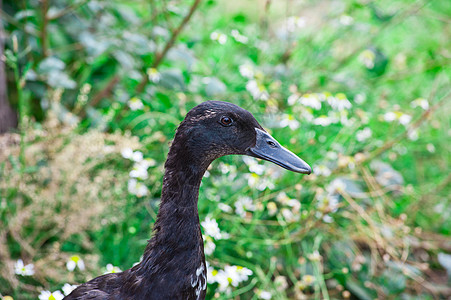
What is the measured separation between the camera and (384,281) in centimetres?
236

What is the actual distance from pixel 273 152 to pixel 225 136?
153 millimetres

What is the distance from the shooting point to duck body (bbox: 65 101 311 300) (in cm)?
149

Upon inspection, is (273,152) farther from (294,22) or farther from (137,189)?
(294,22)

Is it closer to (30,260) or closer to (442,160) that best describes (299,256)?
(30,260)

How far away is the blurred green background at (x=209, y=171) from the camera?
215 cm

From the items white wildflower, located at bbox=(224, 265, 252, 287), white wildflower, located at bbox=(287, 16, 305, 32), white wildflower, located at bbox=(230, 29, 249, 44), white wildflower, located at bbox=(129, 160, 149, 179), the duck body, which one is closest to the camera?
the duck body

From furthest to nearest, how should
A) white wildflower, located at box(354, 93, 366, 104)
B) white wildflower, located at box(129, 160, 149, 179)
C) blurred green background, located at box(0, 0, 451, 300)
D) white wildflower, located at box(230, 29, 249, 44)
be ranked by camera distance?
white wildflower, located at box(354, 93, 366, 104)
white wildflower, located at box(230, 29, 249, 44)
blurred green background, located at box(0, 0, 451, 300)
white wildflower, located at box(129, 160, 149, 179)

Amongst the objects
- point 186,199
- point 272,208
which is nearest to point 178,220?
point 186,199

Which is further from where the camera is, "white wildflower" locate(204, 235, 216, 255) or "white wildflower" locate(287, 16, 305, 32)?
"white wildflower" locate(287, 16, 305, 32)

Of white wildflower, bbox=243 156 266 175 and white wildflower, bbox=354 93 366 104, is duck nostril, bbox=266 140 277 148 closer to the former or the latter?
white wildflower, bbox=243 156 266 175

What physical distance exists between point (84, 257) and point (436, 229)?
6.55 feet

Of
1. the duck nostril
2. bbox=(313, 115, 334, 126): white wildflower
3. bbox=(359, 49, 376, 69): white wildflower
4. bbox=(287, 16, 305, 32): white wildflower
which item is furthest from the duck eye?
bbox=(359, 49, 376, 69): white wildflower

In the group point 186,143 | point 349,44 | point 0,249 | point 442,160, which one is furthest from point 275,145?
point 349,44

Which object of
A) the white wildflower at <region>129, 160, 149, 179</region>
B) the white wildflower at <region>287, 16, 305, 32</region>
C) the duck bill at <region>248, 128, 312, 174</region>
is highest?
the duck bill at <region>248, 128, 312, 174</region>
